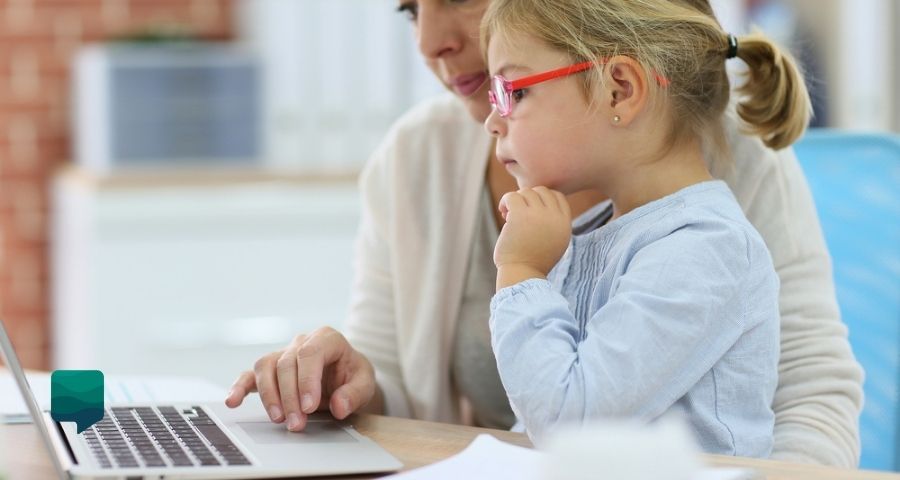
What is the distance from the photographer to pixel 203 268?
9.34ft

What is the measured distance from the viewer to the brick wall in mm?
3285

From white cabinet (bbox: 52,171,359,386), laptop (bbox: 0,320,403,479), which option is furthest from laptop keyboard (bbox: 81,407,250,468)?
white cabinet (bbox: 52,171,359,386)

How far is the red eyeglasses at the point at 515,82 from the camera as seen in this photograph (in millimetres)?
1080

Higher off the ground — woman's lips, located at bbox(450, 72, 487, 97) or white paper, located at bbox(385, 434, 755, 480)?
woman's lips, located at bbox(450, 72, 487, 97)

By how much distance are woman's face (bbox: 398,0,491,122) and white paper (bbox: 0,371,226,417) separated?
41cm

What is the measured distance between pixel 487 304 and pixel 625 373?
1.71ft

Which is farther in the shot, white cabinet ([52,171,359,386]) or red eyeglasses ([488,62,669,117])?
white cabinet ([52,171,359,386])

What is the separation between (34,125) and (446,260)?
2143 mm

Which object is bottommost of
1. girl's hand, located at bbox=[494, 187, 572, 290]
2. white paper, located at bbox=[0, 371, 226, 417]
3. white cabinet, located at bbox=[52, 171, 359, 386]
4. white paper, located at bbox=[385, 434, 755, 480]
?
white cabinet, located at bbox=[52, 171, 359, 386]

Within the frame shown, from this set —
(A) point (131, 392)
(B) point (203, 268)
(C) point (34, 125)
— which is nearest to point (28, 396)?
(A) point (131, 392)

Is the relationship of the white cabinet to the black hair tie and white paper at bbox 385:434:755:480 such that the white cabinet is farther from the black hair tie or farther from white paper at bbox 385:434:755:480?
white paper at bbox 385:434:755:480

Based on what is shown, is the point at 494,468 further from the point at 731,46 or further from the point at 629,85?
the point at 731,46

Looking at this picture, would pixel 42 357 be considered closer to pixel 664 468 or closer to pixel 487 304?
pixel 487 304

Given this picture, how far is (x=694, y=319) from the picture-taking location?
38.2 inches
